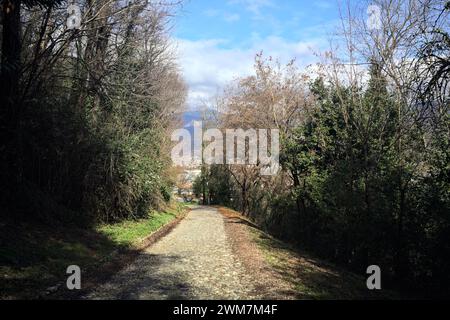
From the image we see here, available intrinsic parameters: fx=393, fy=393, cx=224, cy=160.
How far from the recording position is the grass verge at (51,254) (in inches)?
291

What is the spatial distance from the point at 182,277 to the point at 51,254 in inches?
132

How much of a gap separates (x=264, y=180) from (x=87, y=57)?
19.3 m

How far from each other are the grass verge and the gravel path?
0.63 meters

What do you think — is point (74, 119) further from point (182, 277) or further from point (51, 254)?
point (182, 277)

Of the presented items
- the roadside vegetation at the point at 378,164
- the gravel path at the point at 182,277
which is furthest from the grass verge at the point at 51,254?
the roadside vegetation at the point at 378,164

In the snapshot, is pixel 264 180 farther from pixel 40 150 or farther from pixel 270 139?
pixel 40 150

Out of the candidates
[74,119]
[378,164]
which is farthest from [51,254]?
[378,164]

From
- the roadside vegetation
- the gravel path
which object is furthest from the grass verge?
the roadside vegetation

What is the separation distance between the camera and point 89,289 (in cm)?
780

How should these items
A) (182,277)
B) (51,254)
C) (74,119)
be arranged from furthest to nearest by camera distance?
1. (74,119)
2. (51,254)
3. (182,277)

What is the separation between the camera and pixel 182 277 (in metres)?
9.23

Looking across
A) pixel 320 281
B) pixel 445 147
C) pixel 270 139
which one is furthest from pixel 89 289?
pixel 270 139

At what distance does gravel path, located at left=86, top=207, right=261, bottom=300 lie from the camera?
7.74 m

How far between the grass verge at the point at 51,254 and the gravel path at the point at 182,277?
2.07 feet
